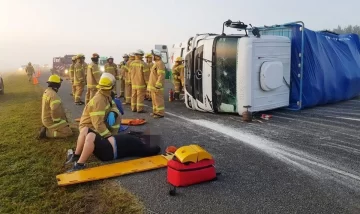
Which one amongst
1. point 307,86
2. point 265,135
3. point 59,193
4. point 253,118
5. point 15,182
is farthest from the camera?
point 307,86

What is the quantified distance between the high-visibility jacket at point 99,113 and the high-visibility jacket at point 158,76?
3.37m

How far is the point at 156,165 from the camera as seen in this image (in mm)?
4758

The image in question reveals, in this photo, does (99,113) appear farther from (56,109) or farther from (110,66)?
(110,66)

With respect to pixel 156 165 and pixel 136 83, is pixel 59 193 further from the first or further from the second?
pixel 136 83

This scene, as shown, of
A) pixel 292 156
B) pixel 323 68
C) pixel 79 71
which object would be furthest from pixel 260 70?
pixel 79 71

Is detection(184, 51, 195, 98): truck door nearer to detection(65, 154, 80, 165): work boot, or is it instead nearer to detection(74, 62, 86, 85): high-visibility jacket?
detection(74, 62, 86, 85): high-visibility jacket

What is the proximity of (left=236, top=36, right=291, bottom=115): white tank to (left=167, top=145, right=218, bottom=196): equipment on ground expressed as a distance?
429 cm

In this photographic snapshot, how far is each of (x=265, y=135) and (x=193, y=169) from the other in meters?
2.99

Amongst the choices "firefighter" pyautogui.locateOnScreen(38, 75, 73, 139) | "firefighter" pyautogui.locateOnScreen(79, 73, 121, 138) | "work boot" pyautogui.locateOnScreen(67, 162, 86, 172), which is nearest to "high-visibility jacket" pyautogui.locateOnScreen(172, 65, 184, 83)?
"firefighter" pyautogui.locateOnScreen(38, 75, 73, 139)

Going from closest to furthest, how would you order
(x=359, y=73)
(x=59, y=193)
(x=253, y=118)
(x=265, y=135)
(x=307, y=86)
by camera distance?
(x=59, y=193), (x=265, y=135), (x=253, y=118), (x=307, y=86), (x=359, y=73)

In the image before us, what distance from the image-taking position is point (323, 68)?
965 centimetres

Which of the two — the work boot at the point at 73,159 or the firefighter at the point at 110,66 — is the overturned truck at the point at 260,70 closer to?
the firefighter at the point at 110,66

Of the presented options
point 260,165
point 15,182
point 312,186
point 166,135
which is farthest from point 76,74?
point 312,186

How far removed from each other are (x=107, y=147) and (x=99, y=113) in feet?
1.93
